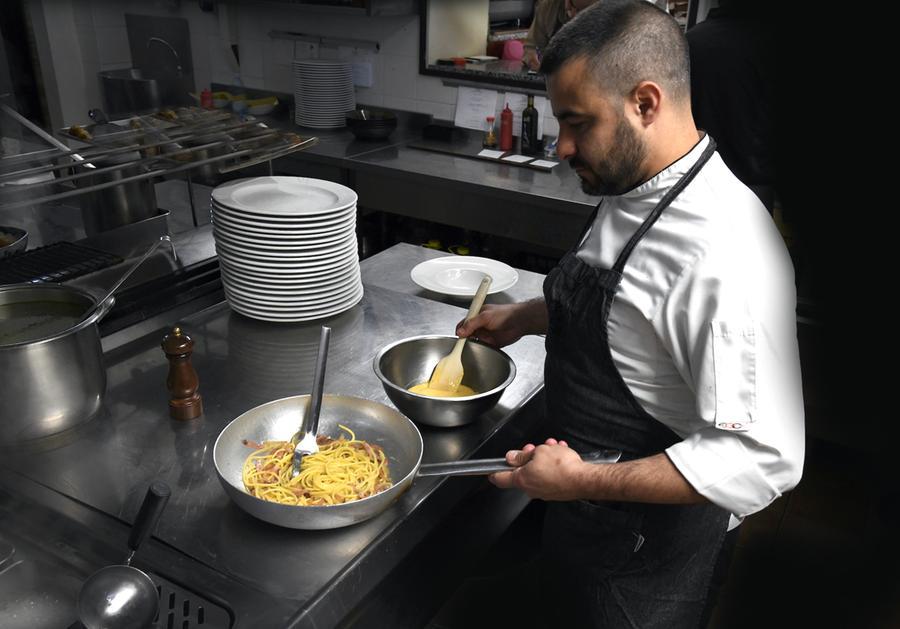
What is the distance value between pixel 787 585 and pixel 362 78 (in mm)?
4601

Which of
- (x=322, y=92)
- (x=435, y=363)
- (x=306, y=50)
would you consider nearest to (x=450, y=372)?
(x=435, y=363)

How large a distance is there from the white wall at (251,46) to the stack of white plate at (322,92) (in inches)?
7.5

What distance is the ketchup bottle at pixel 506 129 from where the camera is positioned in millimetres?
3957

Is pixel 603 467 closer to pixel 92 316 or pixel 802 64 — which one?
pixel 92 316

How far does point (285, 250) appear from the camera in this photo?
1.63 m

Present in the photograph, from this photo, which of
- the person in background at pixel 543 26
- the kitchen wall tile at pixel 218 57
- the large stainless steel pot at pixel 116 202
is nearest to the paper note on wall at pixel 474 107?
the person in background at pixel 543 26

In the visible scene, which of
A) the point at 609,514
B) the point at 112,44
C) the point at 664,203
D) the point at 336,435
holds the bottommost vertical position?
the point at 609,514

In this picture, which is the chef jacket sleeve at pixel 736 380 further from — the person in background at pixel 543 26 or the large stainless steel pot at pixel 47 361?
the person in background at pixel 543 26

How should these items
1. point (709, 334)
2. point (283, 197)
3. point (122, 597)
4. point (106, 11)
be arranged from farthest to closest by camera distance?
point (106, 11)
point (283, 197)
point (709, 334)
point (122, 597)

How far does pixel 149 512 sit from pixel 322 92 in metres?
3.72

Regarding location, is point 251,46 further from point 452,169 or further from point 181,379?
point 181,379

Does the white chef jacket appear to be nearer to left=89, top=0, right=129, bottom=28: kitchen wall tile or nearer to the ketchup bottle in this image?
the ketchup bottle

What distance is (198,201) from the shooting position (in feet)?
7.11

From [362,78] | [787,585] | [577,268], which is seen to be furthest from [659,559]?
[362,78]
